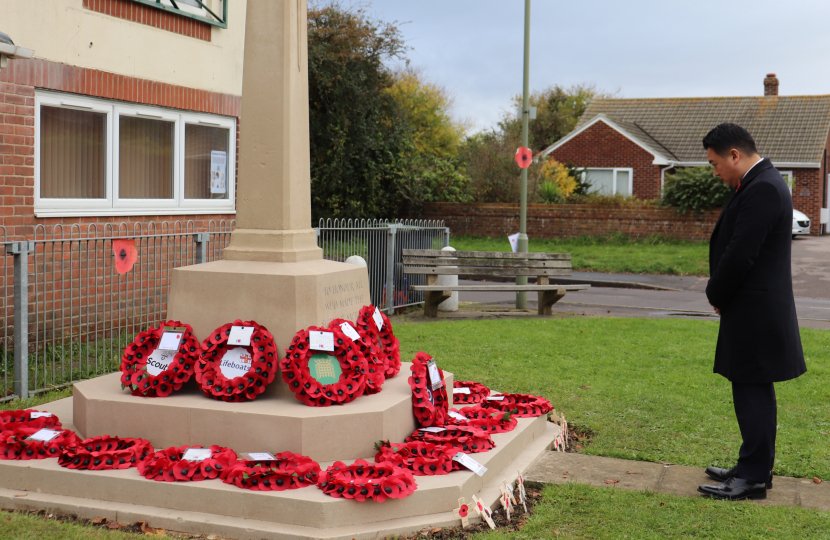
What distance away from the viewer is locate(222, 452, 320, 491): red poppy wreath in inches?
155

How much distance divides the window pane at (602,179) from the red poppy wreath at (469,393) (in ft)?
87.7

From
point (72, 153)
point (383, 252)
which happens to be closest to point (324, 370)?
point (72, 153)

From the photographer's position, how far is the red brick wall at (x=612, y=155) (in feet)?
102

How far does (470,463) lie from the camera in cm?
430

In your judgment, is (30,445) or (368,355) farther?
(368,355)

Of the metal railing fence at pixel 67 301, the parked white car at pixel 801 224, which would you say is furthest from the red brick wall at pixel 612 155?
the metal railing fence at pixel 67 301

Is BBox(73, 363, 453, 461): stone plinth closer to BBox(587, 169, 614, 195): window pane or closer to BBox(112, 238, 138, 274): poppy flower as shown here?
BBox(112, 238, 138, 274): poppy flower

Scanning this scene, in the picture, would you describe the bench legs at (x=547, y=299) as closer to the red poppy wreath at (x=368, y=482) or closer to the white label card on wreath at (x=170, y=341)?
the white label card on wreath at (x=170, y=341)

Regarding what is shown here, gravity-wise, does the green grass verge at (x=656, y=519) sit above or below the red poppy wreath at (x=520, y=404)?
below

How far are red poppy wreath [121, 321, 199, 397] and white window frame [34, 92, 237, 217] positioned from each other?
4178mm

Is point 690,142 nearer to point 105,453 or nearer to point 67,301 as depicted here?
point 67,301

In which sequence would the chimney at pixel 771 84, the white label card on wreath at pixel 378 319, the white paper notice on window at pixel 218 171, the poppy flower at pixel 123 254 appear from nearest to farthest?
the white label card on wreath at pixel 378 319, the poppy flower at pixel 123 254, the white paper notice on window at pixel 218 171, the chimney at pixel 771 84

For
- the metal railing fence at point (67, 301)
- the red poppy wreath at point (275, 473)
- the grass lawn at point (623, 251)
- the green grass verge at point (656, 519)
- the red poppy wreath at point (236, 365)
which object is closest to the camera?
the green grass verge at point (656, 519)

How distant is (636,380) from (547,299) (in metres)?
4.86
